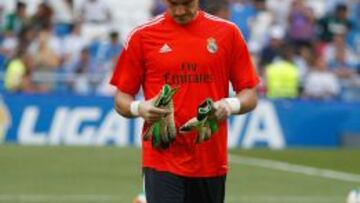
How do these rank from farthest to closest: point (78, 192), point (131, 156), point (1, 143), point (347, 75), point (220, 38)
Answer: point (347, 75), point (1, 143), point (131, 156), point (78, 192), point (220, 38)

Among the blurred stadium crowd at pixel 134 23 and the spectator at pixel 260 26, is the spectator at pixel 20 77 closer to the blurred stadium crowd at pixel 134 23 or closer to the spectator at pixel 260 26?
the blurred stadium crowd at pixel 134 23

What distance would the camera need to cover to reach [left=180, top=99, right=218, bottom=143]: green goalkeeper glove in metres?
7.54

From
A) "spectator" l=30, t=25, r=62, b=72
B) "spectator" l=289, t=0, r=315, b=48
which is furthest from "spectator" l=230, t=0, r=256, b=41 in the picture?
"spectator" l=30, t=25, r=62, b=72

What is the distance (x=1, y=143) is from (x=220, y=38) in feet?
48.0

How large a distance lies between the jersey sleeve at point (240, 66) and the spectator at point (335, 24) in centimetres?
1940

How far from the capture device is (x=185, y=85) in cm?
791

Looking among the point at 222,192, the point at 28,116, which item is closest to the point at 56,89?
the point at 28,116

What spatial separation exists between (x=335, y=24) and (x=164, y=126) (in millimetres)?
20328

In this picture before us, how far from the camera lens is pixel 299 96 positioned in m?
24.8

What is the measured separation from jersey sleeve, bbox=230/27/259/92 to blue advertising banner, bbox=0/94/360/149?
14.6 metres

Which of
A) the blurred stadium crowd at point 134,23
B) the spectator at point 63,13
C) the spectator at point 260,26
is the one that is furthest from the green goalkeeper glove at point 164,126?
the spectator at point 63,13

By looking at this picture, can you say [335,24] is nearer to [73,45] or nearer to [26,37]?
[73,45]

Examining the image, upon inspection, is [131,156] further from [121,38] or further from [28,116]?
[121,38]

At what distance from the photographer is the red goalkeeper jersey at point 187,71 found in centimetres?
791
